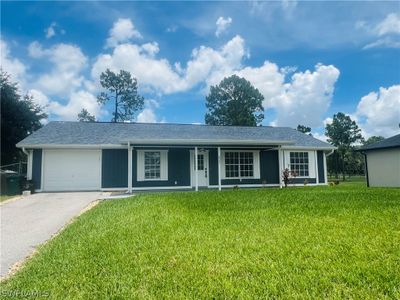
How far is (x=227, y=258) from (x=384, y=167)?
57.0ft

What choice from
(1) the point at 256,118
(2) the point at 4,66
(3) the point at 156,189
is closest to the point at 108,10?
(3) the point at 156,189

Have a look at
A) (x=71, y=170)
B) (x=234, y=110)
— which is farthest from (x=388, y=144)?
(x=234, y=110)

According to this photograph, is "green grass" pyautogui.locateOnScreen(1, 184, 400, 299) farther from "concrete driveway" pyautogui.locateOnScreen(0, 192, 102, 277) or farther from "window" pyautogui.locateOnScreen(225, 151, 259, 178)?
"window" pyautogui.locateOnScreen(225, 151, 259, 178)

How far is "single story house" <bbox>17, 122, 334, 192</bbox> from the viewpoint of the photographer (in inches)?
598

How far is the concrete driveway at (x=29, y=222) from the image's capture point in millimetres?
5227

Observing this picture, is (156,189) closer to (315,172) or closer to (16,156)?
(315,172)

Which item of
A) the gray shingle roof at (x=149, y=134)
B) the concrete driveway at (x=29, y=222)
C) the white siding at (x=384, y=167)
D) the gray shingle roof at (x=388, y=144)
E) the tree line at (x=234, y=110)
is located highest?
the tree line at (x=234, y=110)

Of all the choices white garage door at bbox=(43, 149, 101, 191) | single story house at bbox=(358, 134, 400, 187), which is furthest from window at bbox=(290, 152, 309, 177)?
white garage door at bbox=(43, 149, 101, 191)

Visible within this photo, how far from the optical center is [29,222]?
310 inches

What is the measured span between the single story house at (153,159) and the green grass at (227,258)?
8135 mm

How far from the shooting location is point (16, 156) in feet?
77.8

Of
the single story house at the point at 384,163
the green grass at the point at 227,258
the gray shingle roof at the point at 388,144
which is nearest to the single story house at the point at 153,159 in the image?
the gray shingle roof at the point at 388,144

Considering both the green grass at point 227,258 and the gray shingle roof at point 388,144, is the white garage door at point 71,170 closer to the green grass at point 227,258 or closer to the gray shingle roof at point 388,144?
the green grass at point 227,258

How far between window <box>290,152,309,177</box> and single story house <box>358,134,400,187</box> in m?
Answer: 3.74
